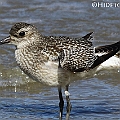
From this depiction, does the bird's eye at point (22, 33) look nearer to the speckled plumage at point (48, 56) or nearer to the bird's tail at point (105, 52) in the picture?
the speckled plumage at point (48, 56)

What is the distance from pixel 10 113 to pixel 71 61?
151cm

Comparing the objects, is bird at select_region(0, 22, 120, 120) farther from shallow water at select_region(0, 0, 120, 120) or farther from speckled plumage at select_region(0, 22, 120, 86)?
shallow water at select_region(0, 0, 120, 120)

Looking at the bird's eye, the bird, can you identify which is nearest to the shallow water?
the bird

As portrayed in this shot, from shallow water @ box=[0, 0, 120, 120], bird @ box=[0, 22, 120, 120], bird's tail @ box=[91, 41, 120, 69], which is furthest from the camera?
shallow water @ box=[0, 0, 120, 120]

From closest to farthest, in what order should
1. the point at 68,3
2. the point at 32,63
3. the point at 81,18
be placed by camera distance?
the point at 32,63 < the point at 81,18 < the point at 68,3

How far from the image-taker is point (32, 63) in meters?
9.34

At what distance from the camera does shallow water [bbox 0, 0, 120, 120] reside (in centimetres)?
1028

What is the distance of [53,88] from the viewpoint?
11.4 m

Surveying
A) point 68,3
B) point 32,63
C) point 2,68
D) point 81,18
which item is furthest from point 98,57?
point 68,3

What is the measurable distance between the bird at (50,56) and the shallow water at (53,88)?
0.83 metres

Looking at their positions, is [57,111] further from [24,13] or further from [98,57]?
[24,13]

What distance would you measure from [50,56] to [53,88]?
2.13 m

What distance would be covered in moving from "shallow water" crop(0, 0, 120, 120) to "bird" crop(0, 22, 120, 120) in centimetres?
83

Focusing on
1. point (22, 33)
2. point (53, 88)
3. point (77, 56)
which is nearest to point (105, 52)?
point (77, 56)
